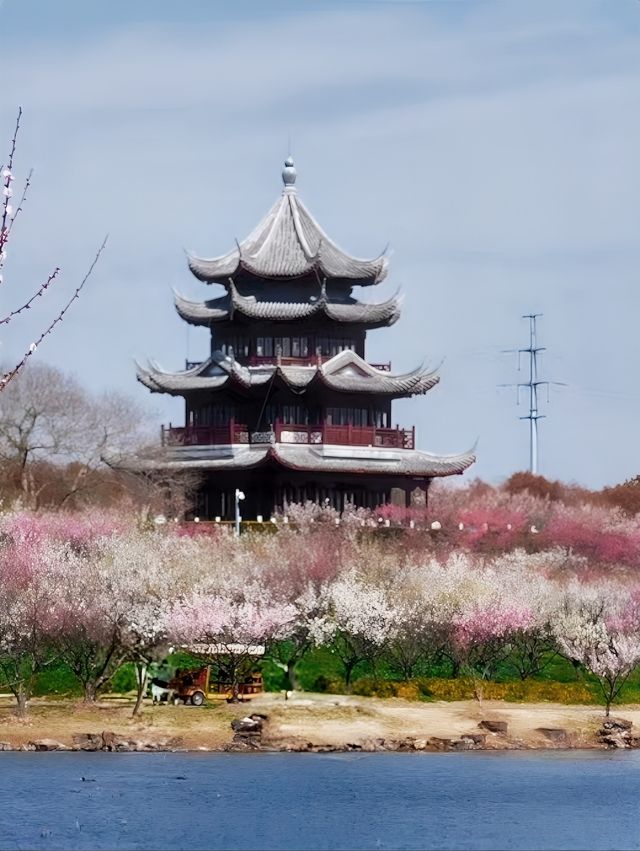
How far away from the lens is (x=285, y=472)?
86125 mm

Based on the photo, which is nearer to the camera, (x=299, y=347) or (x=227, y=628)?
(x=227, y=628)

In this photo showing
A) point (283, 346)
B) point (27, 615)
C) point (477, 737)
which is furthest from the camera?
point (283, 346)

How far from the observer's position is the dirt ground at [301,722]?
186 ft

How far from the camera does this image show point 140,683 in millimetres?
58062

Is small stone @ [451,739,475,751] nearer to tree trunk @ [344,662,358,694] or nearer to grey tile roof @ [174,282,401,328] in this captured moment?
tree trunk @ [344,662,358,694]

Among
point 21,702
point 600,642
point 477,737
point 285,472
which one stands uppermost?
point 285,472

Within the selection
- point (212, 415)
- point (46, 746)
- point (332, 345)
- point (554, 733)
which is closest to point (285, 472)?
point (212, 415)

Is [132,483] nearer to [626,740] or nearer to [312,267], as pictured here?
[312,267]

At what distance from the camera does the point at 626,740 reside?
5834 cm

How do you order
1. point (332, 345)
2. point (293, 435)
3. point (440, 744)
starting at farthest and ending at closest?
point (332, 345)
point (293, 435)
point (440, 744)

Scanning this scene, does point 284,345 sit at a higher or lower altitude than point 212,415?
higher

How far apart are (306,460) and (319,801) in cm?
3859

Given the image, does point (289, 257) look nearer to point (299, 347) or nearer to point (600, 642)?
point (299, 347)

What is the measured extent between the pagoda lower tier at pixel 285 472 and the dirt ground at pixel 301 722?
2496 centimetres
